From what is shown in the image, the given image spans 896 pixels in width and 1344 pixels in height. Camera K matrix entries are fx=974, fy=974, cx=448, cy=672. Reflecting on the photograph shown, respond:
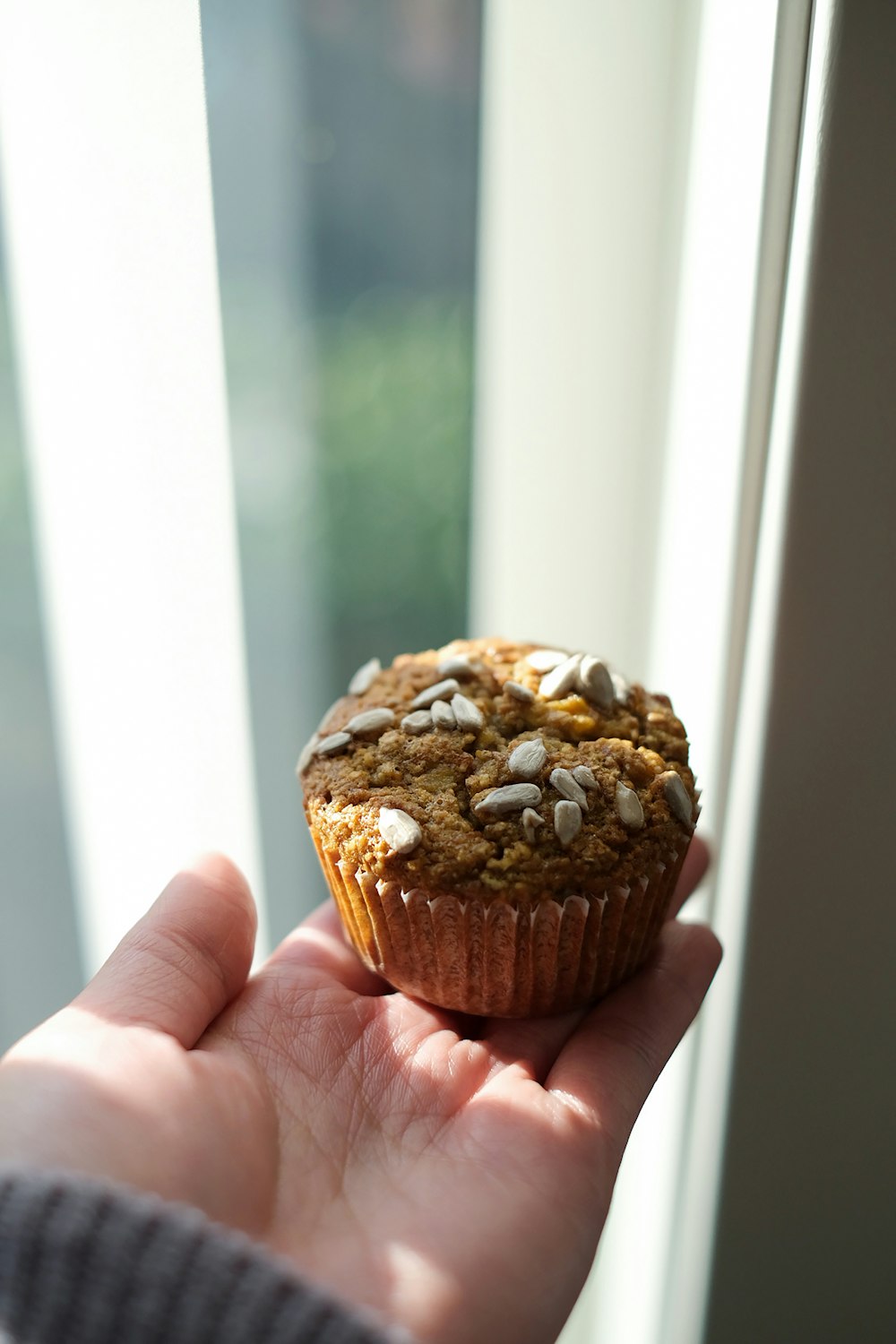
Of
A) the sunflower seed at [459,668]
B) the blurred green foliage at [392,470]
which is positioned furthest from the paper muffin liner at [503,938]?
the blurred green foliage at [392,470]

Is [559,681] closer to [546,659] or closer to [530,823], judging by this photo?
[546,659]

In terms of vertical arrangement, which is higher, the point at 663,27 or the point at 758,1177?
the point at 663,27

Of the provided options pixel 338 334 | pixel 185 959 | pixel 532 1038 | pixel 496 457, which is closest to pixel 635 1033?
pixel 532 1038

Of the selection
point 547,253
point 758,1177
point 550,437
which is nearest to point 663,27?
point 547,253

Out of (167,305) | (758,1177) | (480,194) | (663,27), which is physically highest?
(663,27)

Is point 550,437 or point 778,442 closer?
point 778,442

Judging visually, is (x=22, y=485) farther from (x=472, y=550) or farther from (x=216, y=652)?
(x=472, y=550)

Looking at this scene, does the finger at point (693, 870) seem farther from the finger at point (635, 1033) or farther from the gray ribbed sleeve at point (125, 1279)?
the gray ribbed sleeve at point (125, 1279)

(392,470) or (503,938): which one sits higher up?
(392,470)
